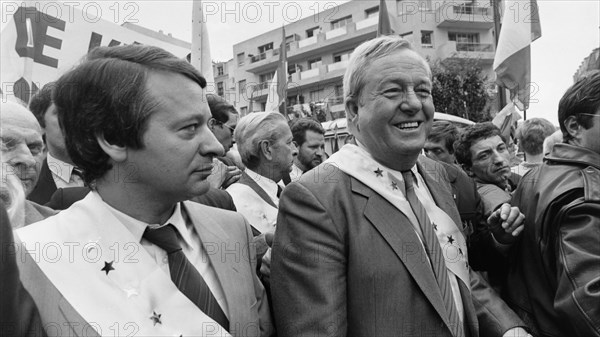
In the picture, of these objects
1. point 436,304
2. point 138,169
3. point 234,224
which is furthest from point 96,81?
point 436,304

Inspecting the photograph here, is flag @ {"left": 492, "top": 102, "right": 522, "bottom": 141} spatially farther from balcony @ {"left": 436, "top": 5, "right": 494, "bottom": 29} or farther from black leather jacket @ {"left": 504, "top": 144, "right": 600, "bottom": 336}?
balcony @ {"left": 436, "top": 5, "right": 494, "bottom": 29}

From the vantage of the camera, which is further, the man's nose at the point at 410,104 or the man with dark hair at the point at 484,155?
the man with dark hair at the point at 484,155

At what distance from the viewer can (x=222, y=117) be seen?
402 cm

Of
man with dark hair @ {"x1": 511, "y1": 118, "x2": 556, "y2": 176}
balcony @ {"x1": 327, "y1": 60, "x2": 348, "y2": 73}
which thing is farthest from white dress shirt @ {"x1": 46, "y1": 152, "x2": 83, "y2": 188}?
balcony @ {"x1": 327, "y1": 60, "x2": 348, "y2": 73}

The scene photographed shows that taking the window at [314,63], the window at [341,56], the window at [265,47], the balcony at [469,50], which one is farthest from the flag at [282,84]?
the window at [265,47]

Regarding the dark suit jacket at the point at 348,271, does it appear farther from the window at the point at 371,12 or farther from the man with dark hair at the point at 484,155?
the window at the point at 371,12

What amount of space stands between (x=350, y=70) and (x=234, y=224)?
0.80m

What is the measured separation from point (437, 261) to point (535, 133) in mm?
3394

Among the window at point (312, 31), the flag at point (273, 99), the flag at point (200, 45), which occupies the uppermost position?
the window at point (312, 31)

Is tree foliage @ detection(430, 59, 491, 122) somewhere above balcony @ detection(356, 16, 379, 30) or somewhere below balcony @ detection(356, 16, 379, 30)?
below

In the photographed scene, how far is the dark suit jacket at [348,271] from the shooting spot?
5.88 ft

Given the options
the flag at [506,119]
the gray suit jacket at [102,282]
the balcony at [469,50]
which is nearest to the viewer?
the gray suit jacket at [102,282]

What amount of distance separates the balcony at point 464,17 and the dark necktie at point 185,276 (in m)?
33.5

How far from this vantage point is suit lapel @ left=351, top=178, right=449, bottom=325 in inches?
71.2
